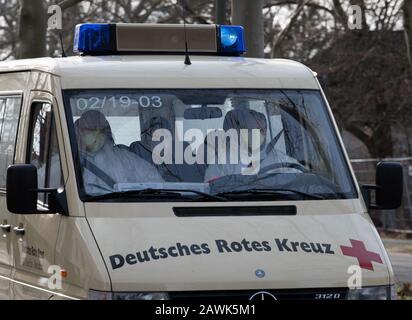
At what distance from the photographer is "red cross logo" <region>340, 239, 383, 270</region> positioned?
6.82 meters

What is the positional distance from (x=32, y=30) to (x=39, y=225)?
14.0 m

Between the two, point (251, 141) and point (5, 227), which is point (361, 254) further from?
point (5, 227)

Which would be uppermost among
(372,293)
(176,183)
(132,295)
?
(176,183)

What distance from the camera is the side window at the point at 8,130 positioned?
8.55m

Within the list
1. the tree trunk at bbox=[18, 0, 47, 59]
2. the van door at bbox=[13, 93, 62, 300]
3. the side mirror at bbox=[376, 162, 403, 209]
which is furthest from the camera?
the tree trunk at bbox=[18, 0, 47, 59]

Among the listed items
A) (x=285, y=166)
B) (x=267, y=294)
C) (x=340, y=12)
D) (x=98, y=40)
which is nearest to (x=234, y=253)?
(x=267, y=294)

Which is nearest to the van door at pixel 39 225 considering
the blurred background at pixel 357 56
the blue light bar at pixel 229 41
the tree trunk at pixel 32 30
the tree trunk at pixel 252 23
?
the blue light bar at pixel 229 41

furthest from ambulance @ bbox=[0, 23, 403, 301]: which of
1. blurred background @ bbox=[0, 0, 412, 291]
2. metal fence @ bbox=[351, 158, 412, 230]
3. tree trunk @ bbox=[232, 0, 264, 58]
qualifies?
metal fence @ bbox=[351, 158, 412, 230]

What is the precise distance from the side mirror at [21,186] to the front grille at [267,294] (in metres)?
1.15

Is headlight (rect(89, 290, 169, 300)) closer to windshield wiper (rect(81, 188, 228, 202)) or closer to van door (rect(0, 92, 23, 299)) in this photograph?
windshield wiper (rect(81, 188, 228, 202))

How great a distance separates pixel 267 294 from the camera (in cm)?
662

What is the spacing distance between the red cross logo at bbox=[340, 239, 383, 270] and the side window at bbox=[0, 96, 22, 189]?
2.75 meters

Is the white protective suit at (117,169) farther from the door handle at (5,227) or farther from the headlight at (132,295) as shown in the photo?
the door handle at (5,227)

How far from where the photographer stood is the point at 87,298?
21.9 ft
